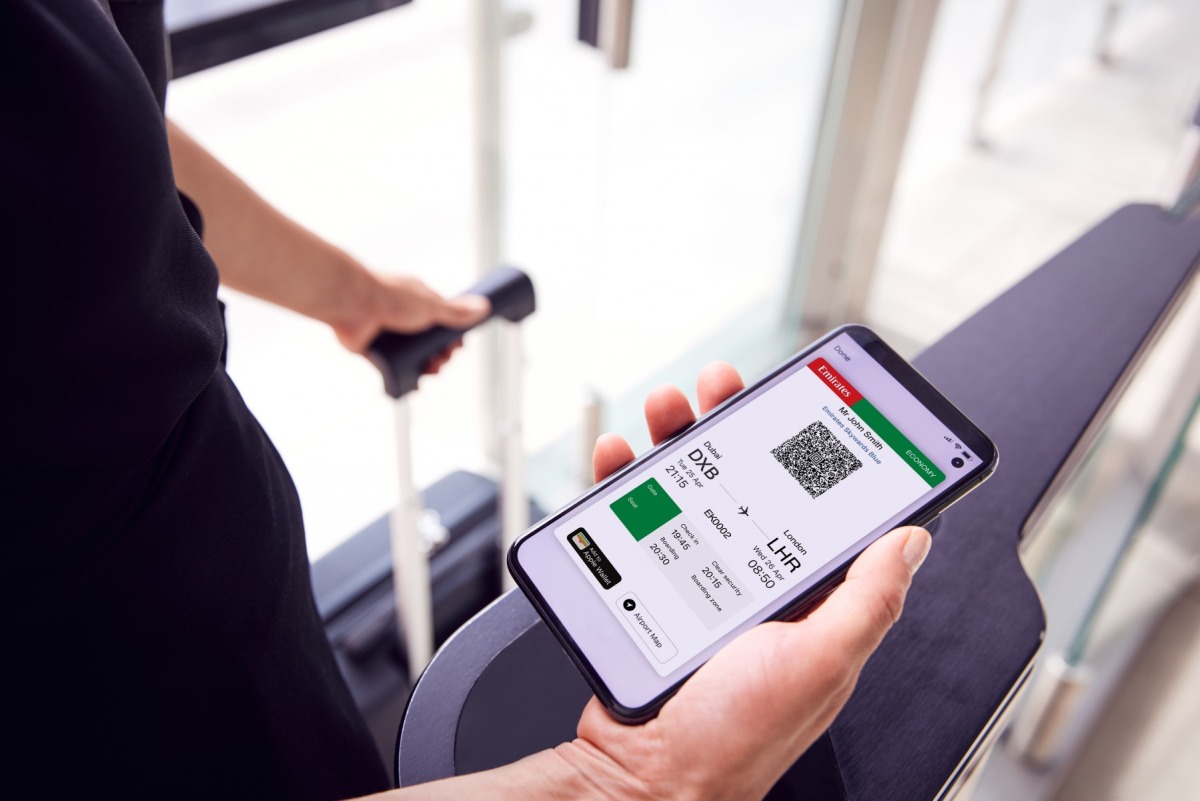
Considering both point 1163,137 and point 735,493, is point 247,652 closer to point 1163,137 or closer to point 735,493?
point 735,493

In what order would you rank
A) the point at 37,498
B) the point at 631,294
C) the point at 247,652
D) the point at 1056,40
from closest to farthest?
the point at 37,498, the point at 247,652, the point at 631,294, the point at 1056,40

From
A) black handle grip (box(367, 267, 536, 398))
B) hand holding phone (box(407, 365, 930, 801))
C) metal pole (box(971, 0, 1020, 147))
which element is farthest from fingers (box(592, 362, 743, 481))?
Answer: metal pole (box(971, 0, 1020, 147))

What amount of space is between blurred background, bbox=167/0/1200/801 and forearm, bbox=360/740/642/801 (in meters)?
0.86

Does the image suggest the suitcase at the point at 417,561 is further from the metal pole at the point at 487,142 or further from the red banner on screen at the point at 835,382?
the red banner on screen at the point at 835,382

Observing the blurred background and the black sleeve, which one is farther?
the blurred background

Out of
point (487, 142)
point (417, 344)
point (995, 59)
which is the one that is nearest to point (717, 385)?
point (417, 344)

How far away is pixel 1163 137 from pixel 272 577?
7.82 ft

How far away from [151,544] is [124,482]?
0.11 feet

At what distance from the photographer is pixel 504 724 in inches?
17.4

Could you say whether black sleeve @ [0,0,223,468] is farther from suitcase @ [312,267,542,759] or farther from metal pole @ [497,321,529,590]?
metal pole @ [497,321,529,590]

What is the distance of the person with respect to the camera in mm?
341

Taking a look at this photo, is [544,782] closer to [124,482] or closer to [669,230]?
[124,482]

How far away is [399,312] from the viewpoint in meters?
0.74

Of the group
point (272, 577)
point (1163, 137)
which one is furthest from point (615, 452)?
point (1163, 137)
